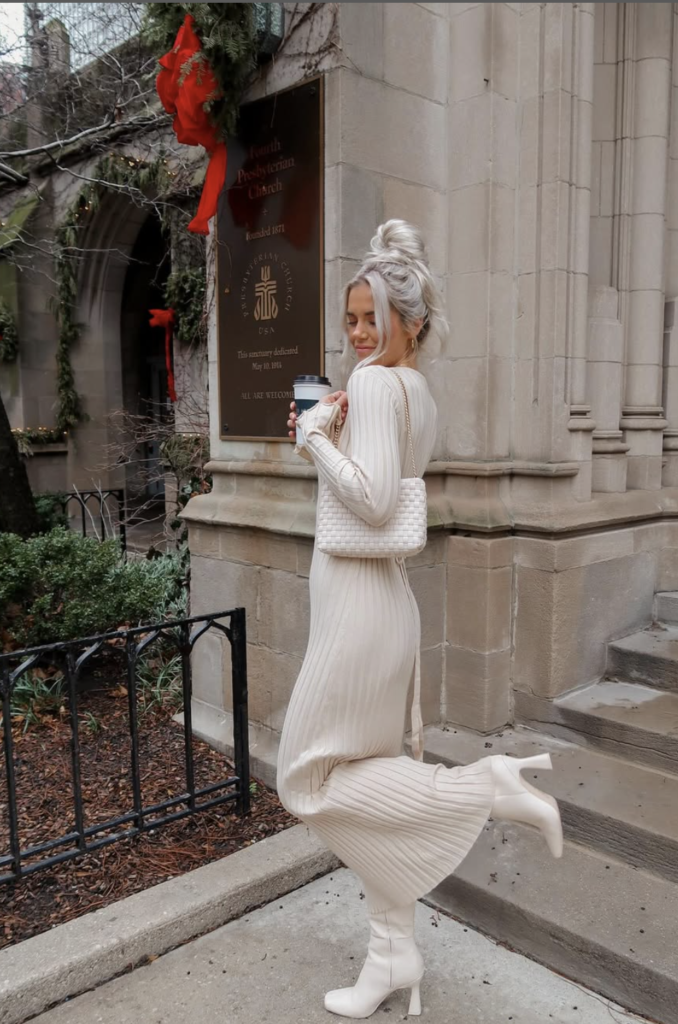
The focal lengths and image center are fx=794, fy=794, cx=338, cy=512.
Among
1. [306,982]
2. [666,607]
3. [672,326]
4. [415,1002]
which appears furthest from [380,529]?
[672,326]

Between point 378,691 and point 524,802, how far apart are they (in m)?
0.50

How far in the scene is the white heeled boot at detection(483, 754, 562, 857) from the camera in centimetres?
217

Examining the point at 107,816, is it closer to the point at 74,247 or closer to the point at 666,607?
the point at 666,607

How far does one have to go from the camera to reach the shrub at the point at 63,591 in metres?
4.83

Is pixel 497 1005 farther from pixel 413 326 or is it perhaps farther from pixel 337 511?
pixel 413 326

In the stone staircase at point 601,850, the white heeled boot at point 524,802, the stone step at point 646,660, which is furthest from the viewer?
the stone step at point 646,660

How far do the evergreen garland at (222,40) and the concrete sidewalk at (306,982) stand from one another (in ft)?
11.7

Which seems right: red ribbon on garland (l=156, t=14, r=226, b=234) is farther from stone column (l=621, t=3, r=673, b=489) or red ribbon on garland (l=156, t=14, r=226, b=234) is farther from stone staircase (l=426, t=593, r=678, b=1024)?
stone staircase (l=426, t=593, r=678, b=1024)

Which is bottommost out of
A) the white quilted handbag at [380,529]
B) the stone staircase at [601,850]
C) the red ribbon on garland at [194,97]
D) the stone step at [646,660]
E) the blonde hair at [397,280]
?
the stone staircase at [601,850]

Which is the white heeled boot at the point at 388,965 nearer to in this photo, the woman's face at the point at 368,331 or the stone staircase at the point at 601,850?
the stone staircase at the point at 601,850

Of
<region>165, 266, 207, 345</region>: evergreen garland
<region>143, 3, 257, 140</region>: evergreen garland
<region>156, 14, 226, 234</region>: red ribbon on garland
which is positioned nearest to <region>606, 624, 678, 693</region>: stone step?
<region>156, 14, 226, 234</region>: red ribbon on garland

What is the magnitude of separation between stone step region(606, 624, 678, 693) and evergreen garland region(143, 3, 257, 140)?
3269 millimetres

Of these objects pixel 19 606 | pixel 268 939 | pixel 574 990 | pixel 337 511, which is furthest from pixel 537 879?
pixel 19 606

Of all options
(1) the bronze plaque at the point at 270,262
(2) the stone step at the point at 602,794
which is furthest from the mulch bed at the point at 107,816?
(1) the bronze plaque at the point at 270,262
